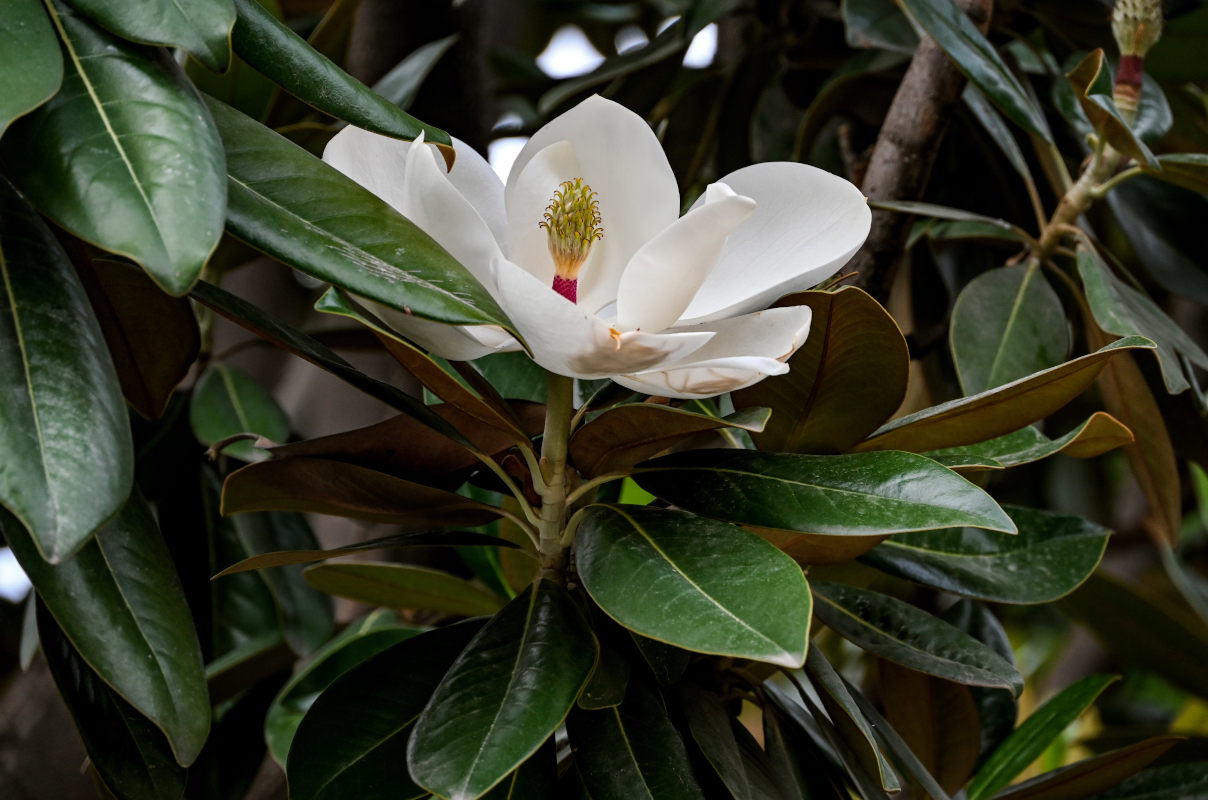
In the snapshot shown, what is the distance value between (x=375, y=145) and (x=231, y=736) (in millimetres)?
668

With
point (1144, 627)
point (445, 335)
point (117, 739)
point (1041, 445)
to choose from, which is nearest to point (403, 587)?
point (117, 739)

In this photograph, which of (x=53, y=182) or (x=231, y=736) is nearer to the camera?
(x=53, y=182)

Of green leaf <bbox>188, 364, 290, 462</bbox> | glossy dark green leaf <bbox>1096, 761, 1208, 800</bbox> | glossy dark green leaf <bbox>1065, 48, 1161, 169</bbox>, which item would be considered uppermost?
glossy dark green leaf <bbox>1065, 48, 1161, 169</bbox>

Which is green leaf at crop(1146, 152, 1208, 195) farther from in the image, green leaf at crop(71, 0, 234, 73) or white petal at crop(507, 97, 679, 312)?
green leaf at crop(71, 0, 234, 73)

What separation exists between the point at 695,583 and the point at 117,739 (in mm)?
339

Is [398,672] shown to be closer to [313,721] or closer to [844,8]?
[313,721]

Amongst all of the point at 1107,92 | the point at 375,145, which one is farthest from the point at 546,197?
the point at 1107,92

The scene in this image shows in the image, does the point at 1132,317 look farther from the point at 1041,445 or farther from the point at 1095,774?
the point at 1095,774

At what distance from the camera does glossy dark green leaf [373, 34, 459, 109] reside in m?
1.07

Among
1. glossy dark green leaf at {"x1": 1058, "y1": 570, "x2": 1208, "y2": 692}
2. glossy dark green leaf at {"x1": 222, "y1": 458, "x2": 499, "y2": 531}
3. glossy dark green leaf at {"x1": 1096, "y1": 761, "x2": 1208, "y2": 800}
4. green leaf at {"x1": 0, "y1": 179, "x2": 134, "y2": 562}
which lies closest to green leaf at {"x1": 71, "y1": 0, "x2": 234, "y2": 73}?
green leaf at {"x1": 0, "y1": 179, "x2": 134, "y2": 562}

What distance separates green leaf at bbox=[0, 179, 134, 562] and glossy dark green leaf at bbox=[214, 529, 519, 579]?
0.50 feet

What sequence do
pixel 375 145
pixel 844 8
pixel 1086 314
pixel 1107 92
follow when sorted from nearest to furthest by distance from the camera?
pixel 375 145 < pixel 1107 92 < pixel 1086 314 < pixel 844 8

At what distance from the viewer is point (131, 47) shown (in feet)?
1.53

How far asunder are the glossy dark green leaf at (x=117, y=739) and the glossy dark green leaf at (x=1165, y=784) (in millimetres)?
708
